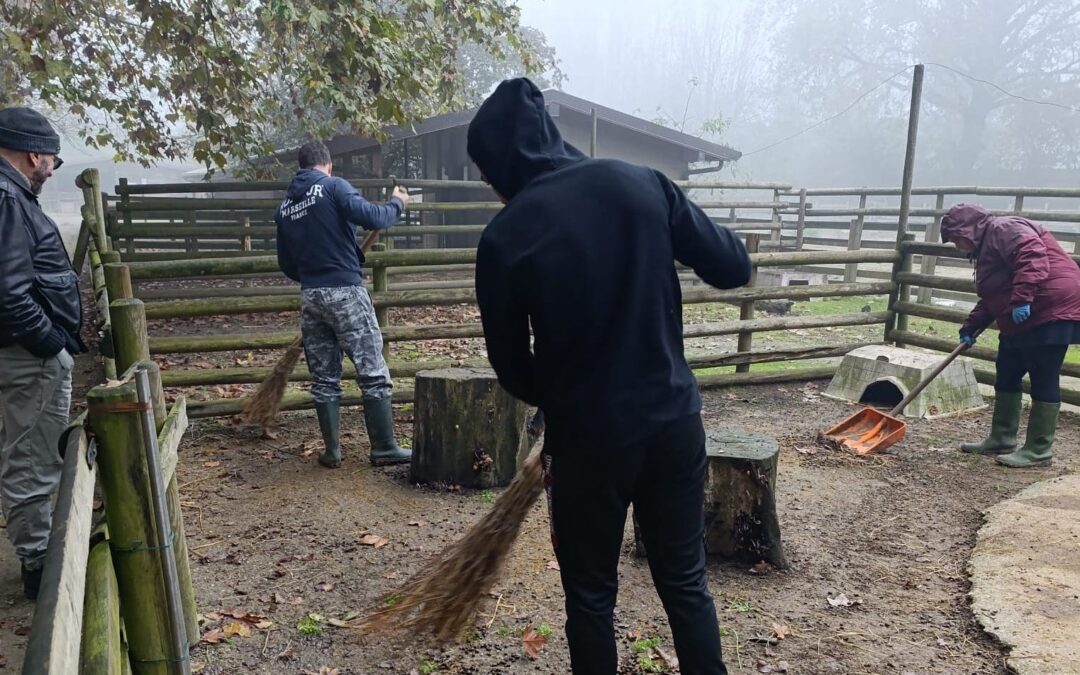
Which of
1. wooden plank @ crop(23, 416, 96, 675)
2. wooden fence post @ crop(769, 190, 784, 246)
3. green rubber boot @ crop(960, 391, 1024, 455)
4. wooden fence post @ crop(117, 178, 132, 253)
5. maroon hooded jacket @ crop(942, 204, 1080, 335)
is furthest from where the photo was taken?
wooden fence post @ crop(769, 190, 784, 246)

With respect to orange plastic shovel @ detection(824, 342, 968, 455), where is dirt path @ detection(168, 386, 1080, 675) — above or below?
below

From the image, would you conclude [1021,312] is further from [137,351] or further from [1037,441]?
[137,351]

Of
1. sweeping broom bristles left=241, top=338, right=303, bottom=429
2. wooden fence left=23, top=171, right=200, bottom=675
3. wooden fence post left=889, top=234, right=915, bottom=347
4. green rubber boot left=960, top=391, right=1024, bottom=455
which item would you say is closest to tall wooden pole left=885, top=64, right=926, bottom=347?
wooden fence post left=889, top=234, right=915, bottom=347

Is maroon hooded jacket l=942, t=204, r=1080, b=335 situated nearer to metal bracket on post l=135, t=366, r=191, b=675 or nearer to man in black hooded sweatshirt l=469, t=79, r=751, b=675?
man in black hooded sweatshirt l=469, t=79, r=751, b=675

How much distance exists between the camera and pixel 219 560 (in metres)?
3.78

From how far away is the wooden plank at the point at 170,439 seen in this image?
2.51m

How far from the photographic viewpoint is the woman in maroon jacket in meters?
4.85

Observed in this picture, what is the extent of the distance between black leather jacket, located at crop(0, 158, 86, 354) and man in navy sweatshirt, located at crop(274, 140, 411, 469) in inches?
59.3

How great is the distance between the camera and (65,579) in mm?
1278

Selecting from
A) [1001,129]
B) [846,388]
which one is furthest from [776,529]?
[1001,129]

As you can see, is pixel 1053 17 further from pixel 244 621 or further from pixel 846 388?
pixel 244 621

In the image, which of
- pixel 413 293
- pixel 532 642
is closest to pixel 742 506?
pixel 532 642

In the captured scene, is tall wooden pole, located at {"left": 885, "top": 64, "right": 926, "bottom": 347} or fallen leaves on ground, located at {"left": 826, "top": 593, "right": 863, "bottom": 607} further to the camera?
tall wooden pole, located at {"left": 885, "top": 64, "right": 926, "bottom": 347}

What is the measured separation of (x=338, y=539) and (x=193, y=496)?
44.9 inches
